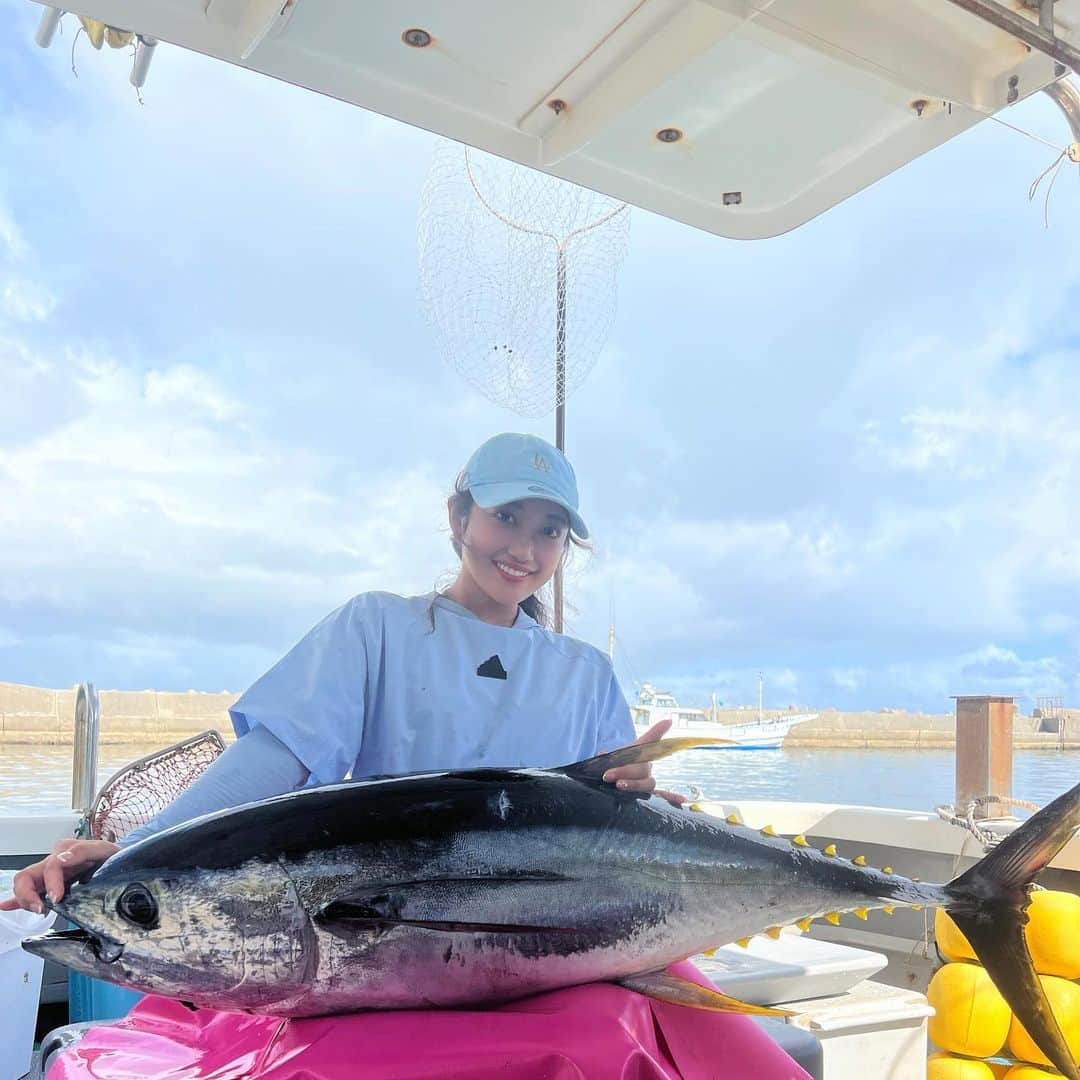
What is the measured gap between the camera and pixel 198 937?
1.02 m

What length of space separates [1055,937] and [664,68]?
104 inches

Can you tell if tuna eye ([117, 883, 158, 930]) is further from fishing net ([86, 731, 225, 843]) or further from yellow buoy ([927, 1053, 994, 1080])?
yellow buoy ([927, 1053, 994, 1080])

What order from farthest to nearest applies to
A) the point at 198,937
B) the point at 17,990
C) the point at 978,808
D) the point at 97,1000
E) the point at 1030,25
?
1. the point at 978,808
2. the point at 97,1000
3. the point at 17,990
4. the point at 1030,25
5. the point at 198,937

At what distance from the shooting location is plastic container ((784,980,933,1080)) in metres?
2.23

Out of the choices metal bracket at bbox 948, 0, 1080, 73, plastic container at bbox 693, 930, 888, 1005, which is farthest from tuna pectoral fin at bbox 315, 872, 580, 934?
metal bracket at bbox 948, 0, 1080, 73

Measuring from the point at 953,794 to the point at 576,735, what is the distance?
285 cm

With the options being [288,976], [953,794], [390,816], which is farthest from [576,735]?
[953,794]

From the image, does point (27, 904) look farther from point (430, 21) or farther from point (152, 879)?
point (430, 21)

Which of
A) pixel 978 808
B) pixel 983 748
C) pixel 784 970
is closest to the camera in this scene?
pixel 784 970

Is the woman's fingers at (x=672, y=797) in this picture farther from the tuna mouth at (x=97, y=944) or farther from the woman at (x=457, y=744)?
the tuna mouth at (x=97, y=944)

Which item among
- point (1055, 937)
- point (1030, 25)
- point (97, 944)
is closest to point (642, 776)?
point (97, 944)

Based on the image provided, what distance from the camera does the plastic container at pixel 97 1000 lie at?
90.7 inches

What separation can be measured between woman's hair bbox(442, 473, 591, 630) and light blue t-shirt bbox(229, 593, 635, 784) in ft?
0.66

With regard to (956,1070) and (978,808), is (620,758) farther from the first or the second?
(978,808)
